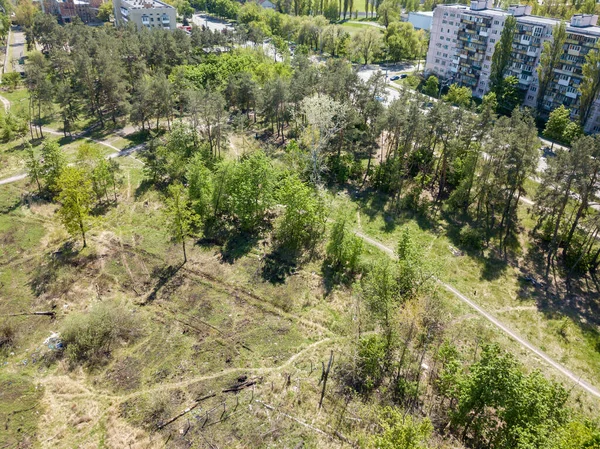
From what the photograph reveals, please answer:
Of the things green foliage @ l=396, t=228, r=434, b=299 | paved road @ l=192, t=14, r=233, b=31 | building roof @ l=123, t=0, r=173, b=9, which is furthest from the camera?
paved road @ l=192, t=14, r=233, b=31

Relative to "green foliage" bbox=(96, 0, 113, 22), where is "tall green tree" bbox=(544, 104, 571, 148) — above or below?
below

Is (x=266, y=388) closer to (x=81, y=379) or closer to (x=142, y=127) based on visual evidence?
(x=81, y=379)

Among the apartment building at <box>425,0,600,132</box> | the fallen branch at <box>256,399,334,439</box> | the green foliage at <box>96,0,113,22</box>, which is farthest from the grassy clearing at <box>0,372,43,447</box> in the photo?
the green foliage at <box>96,0,113,22</box>

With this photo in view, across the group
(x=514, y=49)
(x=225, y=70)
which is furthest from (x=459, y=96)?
(x=225, y=70)

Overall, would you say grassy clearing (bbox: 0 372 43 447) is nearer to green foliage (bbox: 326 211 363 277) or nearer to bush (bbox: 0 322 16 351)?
bush (bbox: 0 322 16 351)

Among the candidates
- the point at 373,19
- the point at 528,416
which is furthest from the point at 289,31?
the point at 528,416

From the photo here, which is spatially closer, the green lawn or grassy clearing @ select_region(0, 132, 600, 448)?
grassy clearing @ select_region(0, 132, 600, 448)

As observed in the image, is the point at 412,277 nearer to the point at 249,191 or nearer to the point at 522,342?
the point at 522,342

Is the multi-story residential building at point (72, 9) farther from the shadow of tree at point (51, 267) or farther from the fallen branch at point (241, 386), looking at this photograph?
the fallen branch at point (241, 386)
